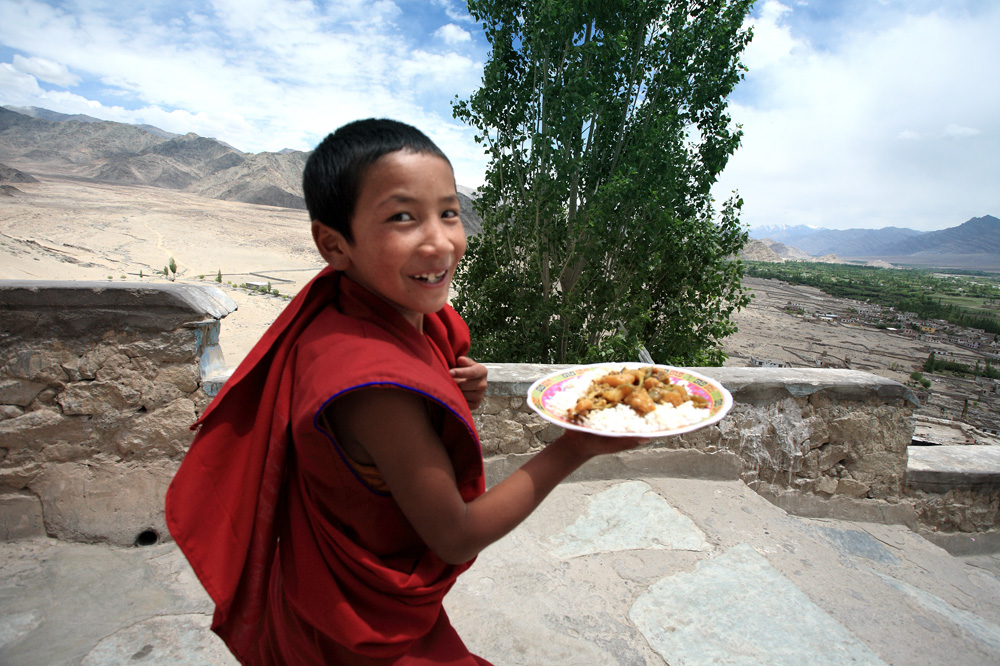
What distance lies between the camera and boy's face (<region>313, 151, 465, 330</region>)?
1007 mm

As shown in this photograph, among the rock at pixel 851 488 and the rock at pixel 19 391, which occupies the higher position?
the rock at pixel 19 391

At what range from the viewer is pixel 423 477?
36.4 inches

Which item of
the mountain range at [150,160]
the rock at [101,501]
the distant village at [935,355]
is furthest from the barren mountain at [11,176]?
the distant village at [935,355]

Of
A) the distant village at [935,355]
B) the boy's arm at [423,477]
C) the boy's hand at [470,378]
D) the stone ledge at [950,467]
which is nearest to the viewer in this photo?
the boy's arm at [423,477]

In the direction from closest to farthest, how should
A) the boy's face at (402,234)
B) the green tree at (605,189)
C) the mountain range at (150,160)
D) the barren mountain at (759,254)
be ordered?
the boy's face at (402,234) < the green tree at (605,189) < the mountain range at (150,160) < the barren mountain at (759,254)

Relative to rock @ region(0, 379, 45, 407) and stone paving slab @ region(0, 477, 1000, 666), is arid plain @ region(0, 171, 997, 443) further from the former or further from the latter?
stone paving slab @ region(0, 477, 1000, 666)

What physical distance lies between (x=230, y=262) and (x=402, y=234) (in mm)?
26561

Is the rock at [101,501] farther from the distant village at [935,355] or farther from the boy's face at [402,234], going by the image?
the distant village at [935,355]

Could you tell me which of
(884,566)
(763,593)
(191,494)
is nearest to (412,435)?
(191,494)

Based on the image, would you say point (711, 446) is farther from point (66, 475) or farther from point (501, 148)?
point (501, 148)

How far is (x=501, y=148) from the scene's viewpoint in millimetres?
6504

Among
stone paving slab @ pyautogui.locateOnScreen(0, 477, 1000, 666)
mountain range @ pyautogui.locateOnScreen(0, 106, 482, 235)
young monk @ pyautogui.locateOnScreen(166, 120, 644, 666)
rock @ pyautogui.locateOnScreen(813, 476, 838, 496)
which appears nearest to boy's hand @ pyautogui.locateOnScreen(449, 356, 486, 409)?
young monk @ pyautogui.locateOnScreen(166, 120, 644, 666)

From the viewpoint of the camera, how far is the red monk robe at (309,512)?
985 millimetres

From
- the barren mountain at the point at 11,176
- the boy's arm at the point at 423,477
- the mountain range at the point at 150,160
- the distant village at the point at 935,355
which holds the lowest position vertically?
the distant village at the point at 935,355
